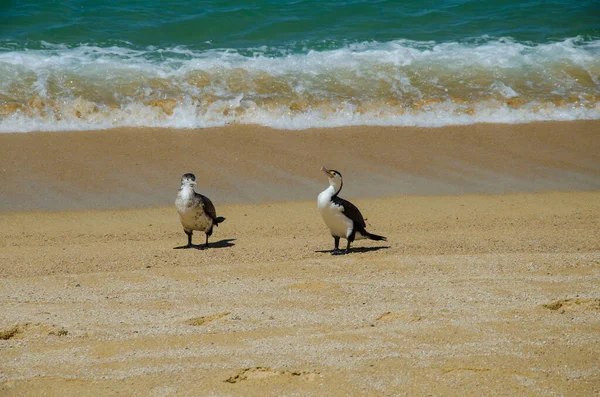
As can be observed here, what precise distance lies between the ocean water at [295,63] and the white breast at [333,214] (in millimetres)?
4352

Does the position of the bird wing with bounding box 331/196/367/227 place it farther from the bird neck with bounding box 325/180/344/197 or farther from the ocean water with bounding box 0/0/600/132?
the ocean water with bounding box 0/0/600/132

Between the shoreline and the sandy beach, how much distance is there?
0.04 m

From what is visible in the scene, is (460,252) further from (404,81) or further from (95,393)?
(404,81)

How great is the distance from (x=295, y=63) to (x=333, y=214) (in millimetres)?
7187

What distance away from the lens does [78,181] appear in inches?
414

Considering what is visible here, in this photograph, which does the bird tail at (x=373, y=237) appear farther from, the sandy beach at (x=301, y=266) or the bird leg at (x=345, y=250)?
the bird leg at (x=345, y=250)

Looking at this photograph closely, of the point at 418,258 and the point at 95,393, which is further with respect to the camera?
the point at 418,258

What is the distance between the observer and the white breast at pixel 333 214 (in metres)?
8.24

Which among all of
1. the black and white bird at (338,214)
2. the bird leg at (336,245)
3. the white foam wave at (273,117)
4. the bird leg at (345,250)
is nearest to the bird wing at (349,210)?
the black and white bird at (338,214)

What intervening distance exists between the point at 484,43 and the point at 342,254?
9498 mm

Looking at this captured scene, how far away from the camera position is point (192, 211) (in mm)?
8688

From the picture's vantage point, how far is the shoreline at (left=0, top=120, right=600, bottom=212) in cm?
1034

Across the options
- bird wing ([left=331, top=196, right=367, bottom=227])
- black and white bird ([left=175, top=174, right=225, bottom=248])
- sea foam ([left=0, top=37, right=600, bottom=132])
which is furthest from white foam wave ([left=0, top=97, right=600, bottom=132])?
bird wing ([left=331, top=196, right=367, bottom=227])

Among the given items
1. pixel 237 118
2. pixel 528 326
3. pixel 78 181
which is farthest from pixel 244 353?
pixel 237 118
